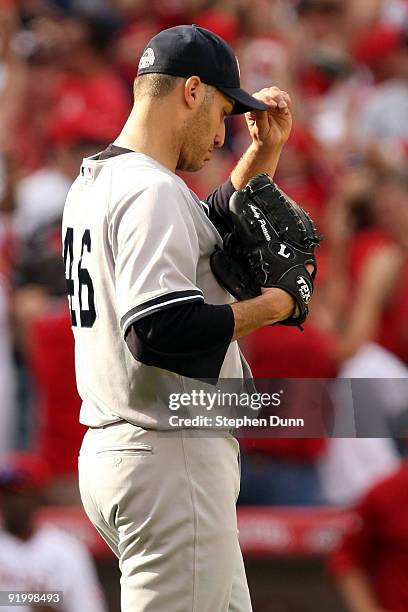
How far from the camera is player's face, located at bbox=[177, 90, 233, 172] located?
2492 millimetres

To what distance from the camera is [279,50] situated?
6.68 metres

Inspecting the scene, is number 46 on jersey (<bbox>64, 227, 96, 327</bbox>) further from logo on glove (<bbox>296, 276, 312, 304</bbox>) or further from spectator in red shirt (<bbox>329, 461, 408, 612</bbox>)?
spectator in red shirt (<bbox>329, 461, 408, 612</bbox>)

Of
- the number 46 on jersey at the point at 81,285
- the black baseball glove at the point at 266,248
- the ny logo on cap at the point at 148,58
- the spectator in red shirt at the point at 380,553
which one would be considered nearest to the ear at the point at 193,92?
the ny logo on cap at the point at 148,58

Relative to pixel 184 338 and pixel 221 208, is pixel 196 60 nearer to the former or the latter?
pixel 221 208

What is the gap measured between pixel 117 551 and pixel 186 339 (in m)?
0.65

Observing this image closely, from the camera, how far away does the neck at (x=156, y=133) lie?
248 centimetres

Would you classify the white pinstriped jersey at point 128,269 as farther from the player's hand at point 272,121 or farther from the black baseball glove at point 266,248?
the player's hand at point 272,121

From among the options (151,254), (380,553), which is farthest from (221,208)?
(380,553)

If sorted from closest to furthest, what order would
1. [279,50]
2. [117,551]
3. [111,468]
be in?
[111,468], [117,551], [279,50]

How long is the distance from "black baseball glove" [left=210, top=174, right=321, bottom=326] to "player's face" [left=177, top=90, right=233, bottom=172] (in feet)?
0.40

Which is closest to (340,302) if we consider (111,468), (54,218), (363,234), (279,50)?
(363,234)

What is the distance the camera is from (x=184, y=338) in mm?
2254

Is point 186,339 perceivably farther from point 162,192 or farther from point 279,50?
point 279,50

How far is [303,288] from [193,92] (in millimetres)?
496
